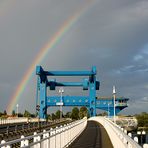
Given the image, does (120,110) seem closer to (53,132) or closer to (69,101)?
(69,101)

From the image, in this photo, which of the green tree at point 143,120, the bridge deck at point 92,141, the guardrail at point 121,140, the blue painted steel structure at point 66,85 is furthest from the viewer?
the green tree at point 143,120

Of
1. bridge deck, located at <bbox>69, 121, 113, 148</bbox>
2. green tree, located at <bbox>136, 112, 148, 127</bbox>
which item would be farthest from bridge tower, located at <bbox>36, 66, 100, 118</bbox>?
bridge deck, located at <bbox>69, 121, 113, 148</bbox>

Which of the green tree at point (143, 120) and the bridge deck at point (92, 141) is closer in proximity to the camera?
the bridge deck at point (92, 141)

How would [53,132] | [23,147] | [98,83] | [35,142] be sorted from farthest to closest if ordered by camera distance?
[98,83], [53,132], [35,142], [23,147]

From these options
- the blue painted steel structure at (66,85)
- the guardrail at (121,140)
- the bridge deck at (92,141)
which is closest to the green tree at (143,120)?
the blue painted steel structure at (66,85)

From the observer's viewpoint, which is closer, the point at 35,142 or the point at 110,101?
the point at 35,142

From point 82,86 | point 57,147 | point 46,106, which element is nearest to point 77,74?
point 82,86

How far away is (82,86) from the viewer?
13775 cm

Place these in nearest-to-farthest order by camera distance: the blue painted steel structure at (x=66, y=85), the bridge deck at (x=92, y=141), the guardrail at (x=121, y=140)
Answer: the guardrail at (x=121, y=140), the bridge deck at (x=92, y=141), the blue painted steel structure at (x=66, y=85)

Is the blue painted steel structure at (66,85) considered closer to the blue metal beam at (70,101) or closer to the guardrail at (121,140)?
the blue metal beam at (70,101)

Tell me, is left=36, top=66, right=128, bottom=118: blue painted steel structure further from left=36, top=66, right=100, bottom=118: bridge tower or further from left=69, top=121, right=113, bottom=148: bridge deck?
left=69, top=121, right=113, bottom=148: bridge deck

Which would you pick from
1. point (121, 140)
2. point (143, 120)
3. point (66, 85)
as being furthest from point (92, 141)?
point (143, 120)

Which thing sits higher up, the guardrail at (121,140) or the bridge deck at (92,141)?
the guardrail at (121,140)

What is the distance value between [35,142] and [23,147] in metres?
2.84
